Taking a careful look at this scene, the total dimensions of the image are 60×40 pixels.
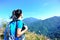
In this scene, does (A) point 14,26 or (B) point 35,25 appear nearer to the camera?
(A) point 14,26

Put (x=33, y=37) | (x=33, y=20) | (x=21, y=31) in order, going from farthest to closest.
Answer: (x=33, y=20)
(x=33, y=37)
(x=21, y=31)

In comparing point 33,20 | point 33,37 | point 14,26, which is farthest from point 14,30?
point 33,20

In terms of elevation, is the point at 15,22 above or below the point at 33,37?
above

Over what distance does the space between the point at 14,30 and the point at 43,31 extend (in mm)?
2636

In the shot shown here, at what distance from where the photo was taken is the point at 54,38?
6922 mm

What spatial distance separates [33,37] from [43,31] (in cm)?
42

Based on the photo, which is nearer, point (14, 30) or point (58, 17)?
point (14, 30)

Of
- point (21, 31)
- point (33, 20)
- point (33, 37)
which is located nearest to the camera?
point (21, 31)

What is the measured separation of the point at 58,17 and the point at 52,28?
1.31ft

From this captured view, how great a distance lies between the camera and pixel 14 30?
4625 millimetres

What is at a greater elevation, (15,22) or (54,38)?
(15,22)

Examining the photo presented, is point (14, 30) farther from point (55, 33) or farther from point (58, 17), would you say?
point (58, 17)

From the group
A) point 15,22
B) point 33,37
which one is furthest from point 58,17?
point 15,22

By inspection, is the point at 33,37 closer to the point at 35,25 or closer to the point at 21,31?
the point at 35,25
